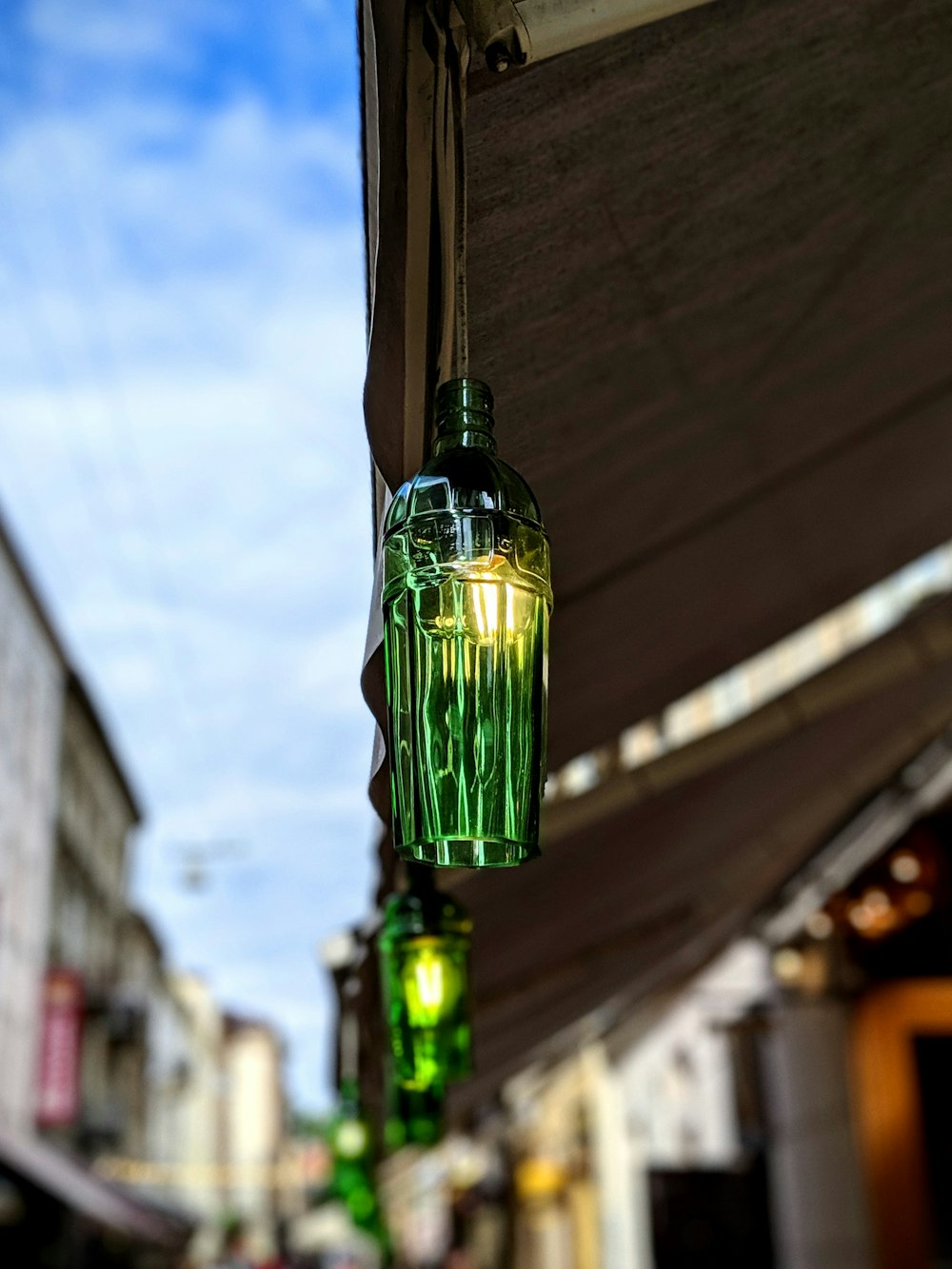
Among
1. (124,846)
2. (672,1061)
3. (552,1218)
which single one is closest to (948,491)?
(672,1061)

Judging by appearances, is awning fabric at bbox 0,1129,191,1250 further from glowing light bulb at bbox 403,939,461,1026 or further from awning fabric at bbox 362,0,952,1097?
glowing light bulb at bbox 403,939,461,1026

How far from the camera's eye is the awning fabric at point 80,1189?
689 inches

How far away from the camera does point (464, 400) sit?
1.62 meters

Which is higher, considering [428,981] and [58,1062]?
[58,1062]

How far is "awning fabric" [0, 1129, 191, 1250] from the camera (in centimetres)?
1750

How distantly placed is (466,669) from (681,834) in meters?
3.82

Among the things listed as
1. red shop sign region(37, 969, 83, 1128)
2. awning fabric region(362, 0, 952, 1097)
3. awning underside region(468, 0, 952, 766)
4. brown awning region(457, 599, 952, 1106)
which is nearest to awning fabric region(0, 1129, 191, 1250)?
red shop sign region(37, 969, 83, 1128)

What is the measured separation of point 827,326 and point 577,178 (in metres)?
0.90

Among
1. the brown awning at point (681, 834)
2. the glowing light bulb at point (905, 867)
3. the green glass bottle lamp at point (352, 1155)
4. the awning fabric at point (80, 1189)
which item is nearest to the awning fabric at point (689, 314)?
the brown awning at point (681, 834)

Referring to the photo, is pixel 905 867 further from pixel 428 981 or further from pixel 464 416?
pixel 464 416

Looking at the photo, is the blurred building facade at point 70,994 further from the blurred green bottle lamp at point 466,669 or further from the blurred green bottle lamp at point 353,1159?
the blurred green bottle lamp at point 466,669

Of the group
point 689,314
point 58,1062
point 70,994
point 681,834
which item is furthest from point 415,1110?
point 70,994

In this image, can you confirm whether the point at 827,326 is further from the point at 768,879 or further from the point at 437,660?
the point at 768,879

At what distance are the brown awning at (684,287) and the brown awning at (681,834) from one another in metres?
0.95
